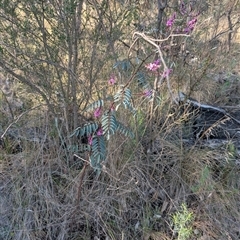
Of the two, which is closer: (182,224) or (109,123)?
(109,123)

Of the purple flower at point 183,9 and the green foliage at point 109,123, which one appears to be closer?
the green foliage at point 109,123

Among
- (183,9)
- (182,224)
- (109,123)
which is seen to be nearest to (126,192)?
(182,224)

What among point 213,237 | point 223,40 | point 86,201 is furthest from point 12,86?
point 223,40

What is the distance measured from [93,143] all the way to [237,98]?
1962mm

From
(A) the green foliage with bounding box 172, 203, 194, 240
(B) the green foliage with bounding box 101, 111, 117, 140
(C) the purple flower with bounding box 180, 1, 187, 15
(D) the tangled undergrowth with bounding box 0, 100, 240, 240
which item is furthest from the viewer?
(C) the purple flower with bounding box 180, 1, 187, 15

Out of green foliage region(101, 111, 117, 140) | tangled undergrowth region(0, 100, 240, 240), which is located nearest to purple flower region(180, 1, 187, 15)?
tangled undergrowth region(0, 100, 240, 240)

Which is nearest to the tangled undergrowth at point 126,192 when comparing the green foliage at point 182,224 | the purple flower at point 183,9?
the green foliage at point 182,224

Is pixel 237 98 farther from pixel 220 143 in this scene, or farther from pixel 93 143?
pixel 93 143

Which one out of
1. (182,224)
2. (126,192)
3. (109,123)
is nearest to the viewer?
(109,123)

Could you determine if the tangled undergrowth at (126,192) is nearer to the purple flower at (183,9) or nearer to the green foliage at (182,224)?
the green foliage at (182,224)

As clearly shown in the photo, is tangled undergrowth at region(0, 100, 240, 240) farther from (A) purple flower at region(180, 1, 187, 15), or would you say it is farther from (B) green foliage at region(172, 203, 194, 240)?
(A) purple flower at region(180, 1, 187, 15)

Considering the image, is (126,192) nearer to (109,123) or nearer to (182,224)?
(182,224)

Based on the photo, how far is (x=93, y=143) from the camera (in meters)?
1.76

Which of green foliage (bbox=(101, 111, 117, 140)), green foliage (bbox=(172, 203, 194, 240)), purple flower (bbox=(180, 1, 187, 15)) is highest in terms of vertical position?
purple flower (bbox=(180, 1, 187, 15))
